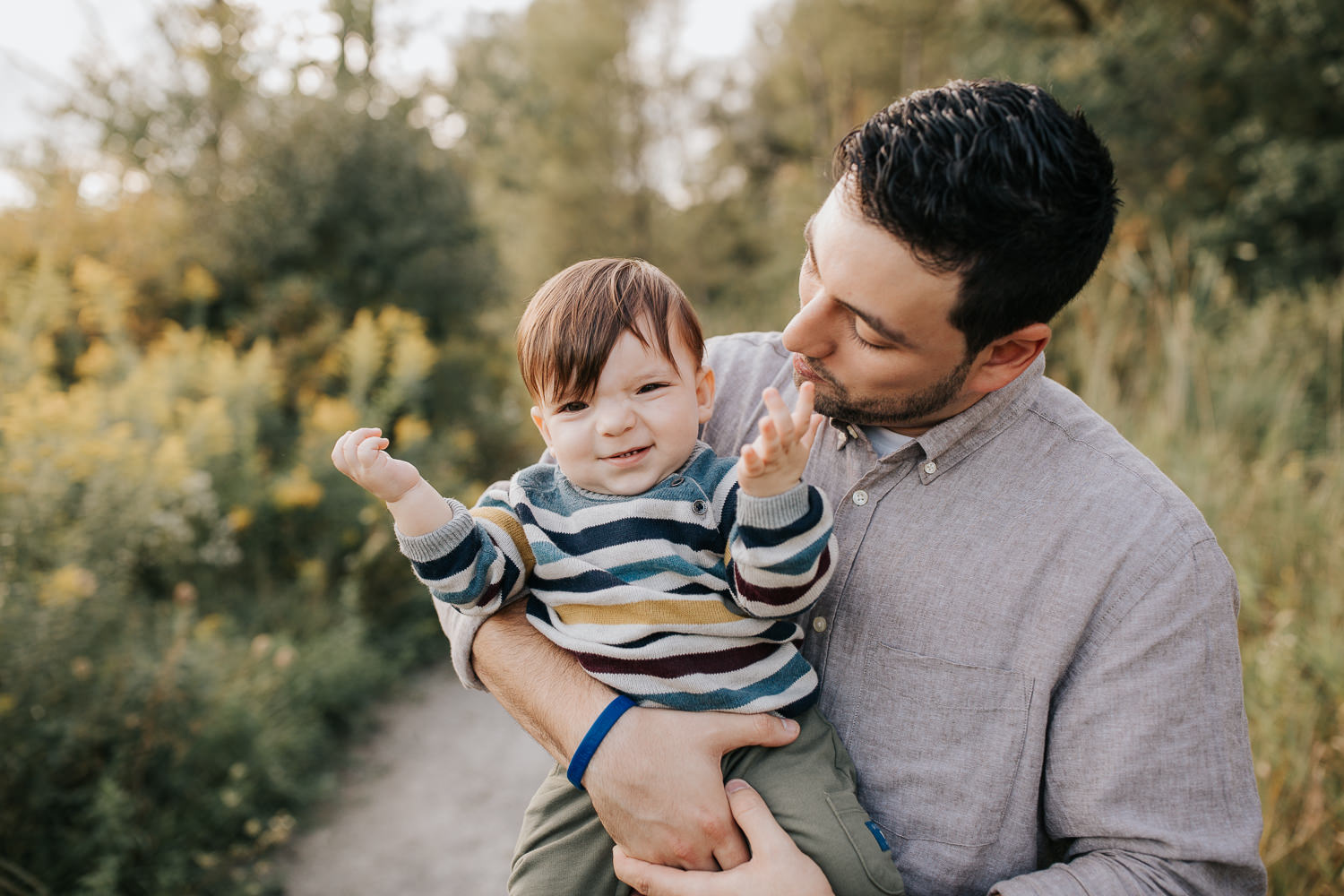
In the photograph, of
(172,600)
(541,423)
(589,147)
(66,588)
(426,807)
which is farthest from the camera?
(589,147)

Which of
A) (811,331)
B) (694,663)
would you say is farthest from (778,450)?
(694,663)

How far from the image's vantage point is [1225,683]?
3.94ft

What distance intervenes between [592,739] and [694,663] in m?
0.22

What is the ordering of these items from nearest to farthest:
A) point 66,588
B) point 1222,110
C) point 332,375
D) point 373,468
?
1. point 373,468
2. point 66,588
3. point 332,375
4. point 1222,110

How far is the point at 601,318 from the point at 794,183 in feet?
47.2

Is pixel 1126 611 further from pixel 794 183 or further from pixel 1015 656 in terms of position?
pixel 794 183

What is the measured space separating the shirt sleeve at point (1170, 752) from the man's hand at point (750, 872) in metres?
0.31

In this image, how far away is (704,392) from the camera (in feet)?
5.38

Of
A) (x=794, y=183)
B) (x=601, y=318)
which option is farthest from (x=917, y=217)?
(x=794, y=183)

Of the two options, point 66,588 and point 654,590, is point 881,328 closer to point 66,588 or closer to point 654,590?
point 654,590

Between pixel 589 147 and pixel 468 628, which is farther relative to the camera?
pixel 589 147

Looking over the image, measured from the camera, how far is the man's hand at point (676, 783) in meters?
1.32

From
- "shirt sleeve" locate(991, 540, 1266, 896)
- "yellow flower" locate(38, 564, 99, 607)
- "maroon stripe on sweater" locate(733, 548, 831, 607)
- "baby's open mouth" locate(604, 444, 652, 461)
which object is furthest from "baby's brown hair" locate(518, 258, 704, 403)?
"yellow flower" locate(38, 564, 99, 607)

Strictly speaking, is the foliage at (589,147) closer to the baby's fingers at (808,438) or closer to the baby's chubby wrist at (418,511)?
the baby's chubby wrist at (418,511)
